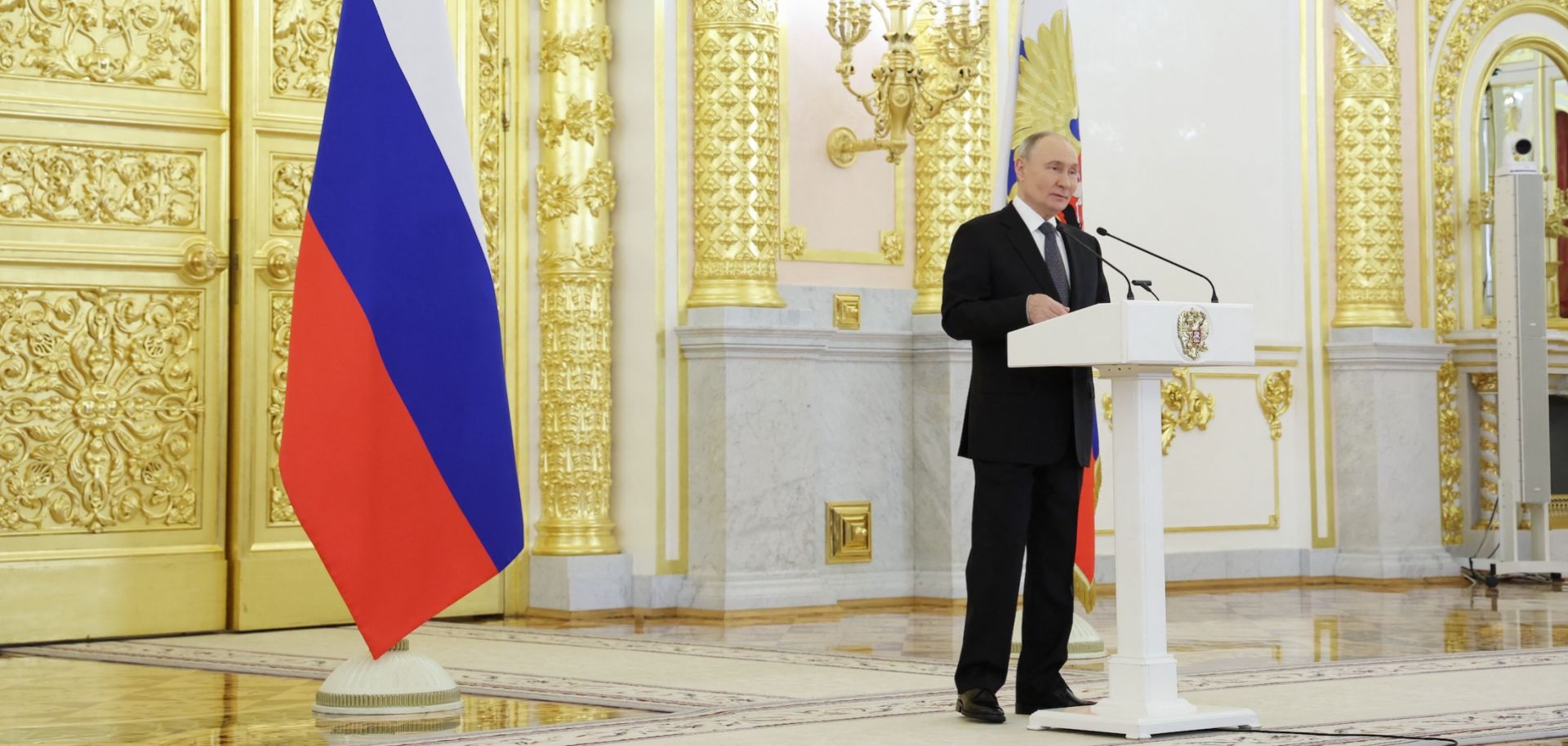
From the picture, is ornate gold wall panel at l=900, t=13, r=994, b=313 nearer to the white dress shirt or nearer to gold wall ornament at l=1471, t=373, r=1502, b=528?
gold wall ornament at l=1471, t=373, r=1502, b=528

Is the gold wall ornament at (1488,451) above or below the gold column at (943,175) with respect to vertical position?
below

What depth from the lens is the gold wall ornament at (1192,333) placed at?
391cm

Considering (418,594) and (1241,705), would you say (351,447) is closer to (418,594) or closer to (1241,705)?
(418,594)

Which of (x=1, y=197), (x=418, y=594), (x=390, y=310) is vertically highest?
(x=1, y=197)

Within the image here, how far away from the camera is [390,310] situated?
4688mm

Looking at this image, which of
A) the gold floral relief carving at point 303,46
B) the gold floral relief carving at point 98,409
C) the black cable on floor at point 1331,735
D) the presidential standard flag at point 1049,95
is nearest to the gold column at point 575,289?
the gold floral relief carving at point 303,46

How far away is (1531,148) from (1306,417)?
75.3 inches

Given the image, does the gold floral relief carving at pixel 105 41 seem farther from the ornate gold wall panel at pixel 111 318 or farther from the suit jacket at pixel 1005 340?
the suit jacket at pixel 1005 340

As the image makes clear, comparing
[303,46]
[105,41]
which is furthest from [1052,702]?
[105,41]

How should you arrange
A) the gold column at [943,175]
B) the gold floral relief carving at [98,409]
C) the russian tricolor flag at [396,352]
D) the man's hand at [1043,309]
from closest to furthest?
the man's hand at [1043,309]
the russian tricolor flag at [396,352]
the gold floral relief carving at [98,409]
the gold column at [943,175]

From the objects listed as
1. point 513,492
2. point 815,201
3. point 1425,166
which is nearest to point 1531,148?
point 1425,166

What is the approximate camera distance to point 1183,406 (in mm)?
8781

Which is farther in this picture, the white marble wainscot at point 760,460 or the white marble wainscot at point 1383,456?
the white marble wainscot at point 1383,456

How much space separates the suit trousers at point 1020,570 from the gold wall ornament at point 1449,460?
5.72m
